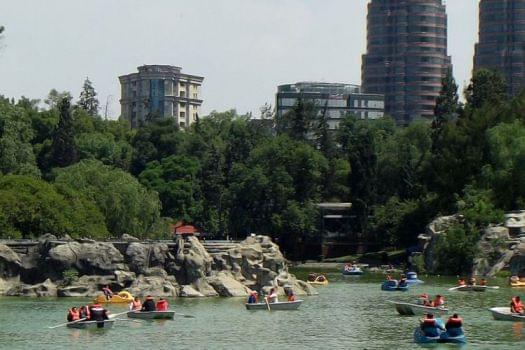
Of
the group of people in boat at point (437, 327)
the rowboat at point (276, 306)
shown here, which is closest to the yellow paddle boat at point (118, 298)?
the rowboat at point (276, 306)

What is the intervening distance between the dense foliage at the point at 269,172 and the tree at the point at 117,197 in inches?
5.0

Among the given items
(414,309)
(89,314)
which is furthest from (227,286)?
(89,314)

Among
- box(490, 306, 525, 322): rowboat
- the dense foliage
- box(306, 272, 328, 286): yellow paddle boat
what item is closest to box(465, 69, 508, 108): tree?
the dense foliage

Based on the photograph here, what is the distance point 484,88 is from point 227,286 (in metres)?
69.7

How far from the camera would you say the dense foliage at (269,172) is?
109 meters

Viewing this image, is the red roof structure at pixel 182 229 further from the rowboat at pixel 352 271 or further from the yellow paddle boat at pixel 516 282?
the yellow paddle boat at pixel 516 282

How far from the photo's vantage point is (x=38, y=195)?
313ft

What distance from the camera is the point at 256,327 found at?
63562 mm

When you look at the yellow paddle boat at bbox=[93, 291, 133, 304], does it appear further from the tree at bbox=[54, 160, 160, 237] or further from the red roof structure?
the red roof structure

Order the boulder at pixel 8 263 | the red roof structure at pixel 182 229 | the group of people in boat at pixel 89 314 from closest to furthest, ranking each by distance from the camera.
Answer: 1. the group of people in boat at pixel 89 314
2. the boulder at pixel 8 263
3. the red roof structure at pixel 182 229

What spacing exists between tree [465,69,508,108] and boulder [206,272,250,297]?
63204 millimetres

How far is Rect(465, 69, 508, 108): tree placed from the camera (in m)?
142

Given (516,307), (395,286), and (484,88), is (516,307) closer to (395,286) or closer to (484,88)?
(395,286)

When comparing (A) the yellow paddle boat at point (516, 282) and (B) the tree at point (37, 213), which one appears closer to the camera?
(A) the yellow paddle boat at point (516, 282)
